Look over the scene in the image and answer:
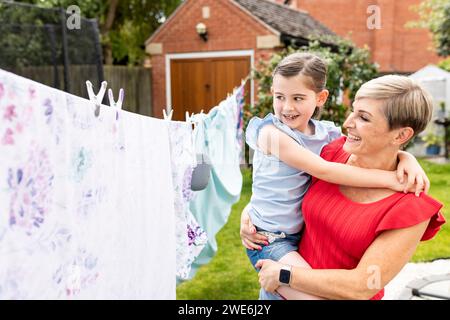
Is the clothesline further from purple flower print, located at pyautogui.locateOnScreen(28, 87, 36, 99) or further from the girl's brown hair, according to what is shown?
the girl's brown hair

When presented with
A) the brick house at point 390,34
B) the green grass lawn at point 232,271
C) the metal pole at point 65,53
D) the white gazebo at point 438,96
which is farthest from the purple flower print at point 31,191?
the brick house at point 390,34

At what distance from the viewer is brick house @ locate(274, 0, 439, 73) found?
14.0 meters

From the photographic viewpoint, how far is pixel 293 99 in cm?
142

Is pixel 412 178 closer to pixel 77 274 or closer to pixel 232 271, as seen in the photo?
pixel 77 274

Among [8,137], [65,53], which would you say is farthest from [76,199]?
[65,53]

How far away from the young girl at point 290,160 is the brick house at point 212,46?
793 centimetres

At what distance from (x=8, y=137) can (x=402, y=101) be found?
931mm

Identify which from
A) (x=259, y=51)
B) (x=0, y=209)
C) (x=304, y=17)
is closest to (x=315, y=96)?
(x=0, y=209)

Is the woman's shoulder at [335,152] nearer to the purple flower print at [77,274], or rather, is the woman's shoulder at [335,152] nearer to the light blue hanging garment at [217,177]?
the purple flower print at [77,274]

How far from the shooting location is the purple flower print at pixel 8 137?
100cm

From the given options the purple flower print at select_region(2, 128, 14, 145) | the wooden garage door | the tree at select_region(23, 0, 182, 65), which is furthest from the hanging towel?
the tree at select_region(23, 0, 182, 65)

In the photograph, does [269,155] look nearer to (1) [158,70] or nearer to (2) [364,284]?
(2) [364,284]

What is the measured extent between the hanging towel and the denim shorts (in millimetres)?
464

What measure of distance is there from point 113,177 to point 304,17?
11667 millimetres
